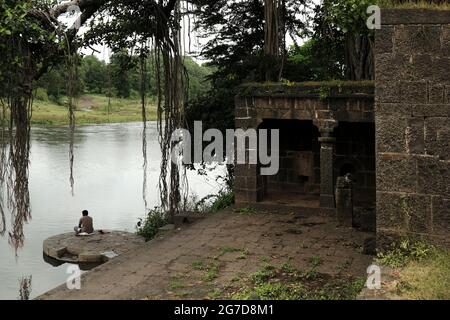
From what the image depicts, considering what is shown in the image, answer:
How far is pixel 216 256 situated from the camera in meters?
7.73

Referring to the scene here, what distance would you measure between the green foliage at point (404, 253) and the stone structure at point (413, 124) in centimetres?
11

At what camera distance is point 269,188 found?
1318cm

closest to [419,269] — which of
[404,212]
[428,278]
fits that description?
[428,278]

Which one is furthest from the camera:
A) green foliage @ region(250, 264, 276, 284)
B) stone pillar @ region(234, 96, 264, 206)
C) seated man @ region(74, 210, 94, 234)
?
seated man @ region(74, 210, 94, 234)

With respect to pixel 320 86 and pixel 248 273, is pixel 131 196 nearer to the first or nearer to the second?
pixel 320 86

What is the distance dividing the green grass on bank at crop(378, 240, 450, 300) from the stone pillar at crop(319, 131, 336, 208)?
4.82 m

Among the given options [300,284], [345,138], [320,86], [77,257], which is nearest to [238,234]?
[300,284]

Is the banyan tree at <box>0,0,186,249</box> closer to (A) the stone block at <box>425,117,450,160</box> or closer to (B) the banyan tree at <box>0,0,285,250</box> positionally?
(B) the banyan tree at <box>0,0,285,250</box>

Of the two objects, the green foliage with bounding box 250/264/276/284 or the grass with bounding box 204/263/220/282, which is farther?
the grass with bounding box 204/263/220/282

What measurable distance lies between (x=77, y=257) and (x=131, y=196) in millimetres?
10091

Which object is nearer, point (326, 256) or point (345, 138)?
point (326, 256)

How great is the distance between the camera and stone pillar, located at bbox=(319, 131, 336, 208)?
1074cm

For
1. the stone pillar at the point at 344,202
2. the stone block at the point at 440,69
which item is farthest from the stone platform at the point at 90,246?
the stone block at the point at 440,69
